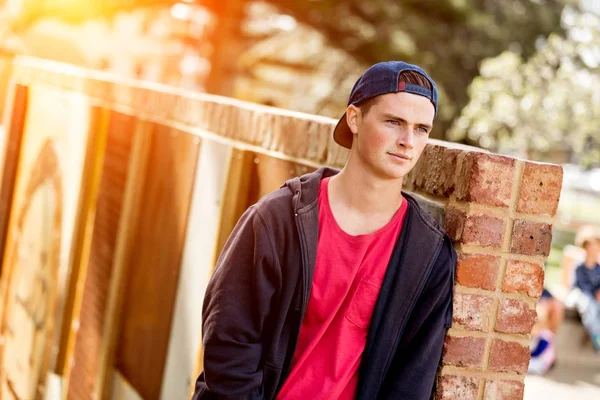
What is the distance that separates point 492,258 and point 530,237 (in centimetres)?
13

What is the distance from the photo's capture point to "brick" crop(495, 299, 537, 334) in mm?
2502

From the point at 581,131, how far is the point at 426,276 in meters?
15.2

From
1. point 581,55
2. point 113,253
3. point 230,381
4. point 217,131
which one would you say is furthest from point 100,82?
point 581,55

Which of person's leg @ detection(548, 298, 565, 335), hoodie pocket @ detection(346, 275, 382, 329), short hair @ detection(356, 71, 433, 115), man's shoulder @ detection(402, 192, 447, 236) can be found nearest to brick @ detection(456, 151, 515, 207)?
man's shoulder @ detection(402, 192, 447, 236)

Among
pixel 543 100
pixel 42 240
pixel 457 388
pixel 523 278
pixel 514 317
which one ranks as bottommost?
pixel 42 240

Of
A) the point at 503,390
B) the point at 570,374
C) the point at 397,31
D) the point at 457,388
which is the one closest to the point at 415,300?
the point at 457,388

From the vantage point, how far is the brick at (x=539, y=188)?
2418 mm

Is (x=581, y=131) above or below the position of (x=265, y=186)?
above

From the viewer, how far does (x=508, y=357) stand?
254cm

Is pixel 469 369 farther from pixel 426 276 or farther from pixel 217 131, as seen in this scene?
pixel 217 131

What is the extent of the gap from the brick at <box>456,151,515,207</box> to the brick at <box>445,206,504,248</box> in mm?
46

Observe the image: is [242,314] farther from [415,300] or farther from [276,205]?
[415,300]

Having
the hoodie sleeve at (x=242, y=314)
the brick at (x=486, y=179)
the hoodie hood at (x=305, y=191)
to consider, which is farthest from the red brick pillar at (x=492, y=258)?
the hoodie sleeve at (x=242, y=314)

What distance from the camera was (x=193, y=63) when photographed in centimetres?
3541
